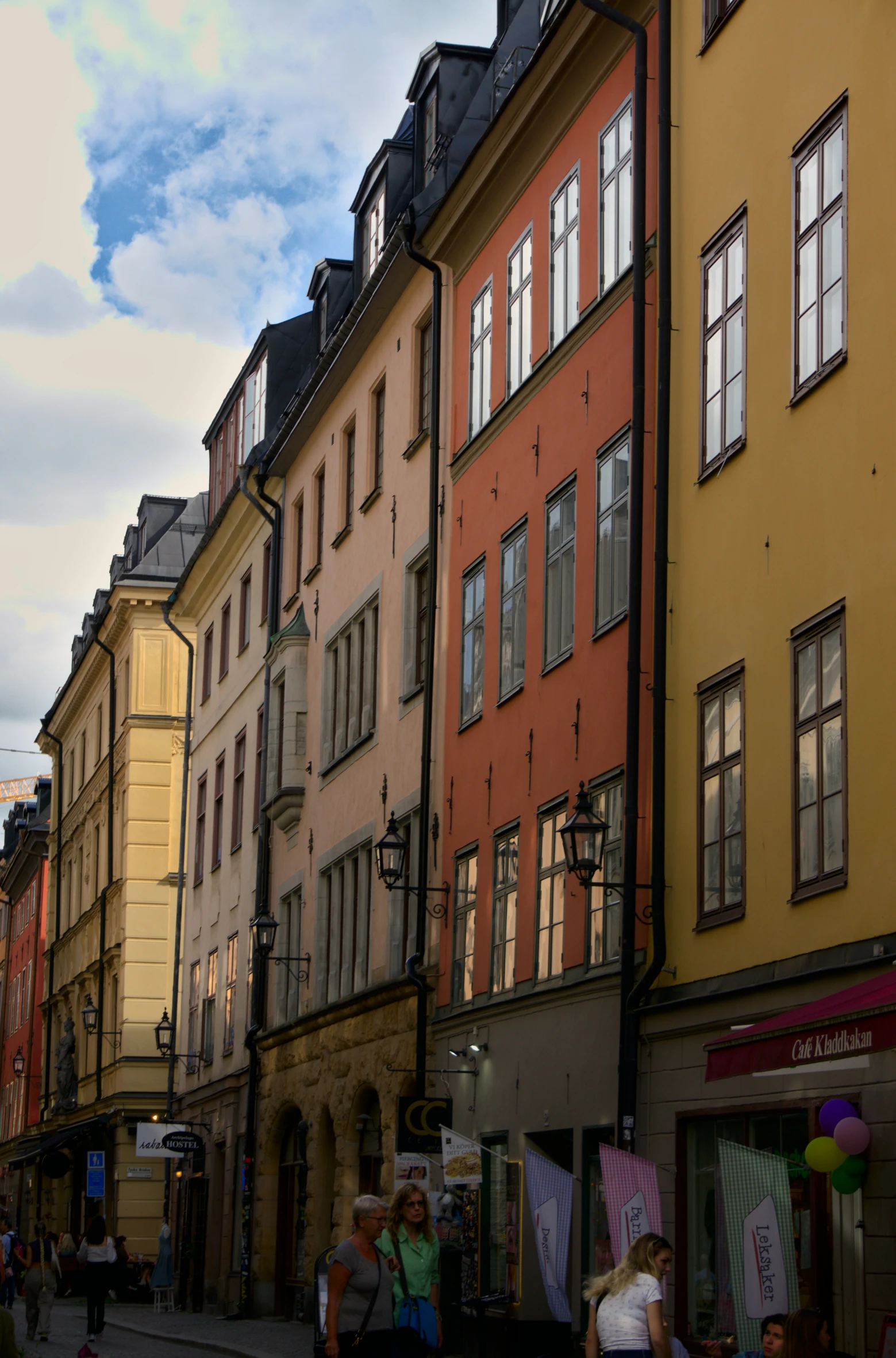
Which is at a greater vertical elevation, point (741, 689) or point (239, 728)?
point (239, 728)

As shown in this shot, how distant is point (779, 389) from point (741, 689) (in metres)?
2.22

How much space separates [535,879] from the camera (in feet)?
64.6

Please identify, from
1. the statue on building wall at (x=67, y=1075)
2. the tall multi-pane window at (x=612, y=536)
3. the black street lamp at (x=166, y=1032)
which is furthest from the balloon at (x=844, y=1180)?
the statue on building wall at (x=67, y=1075)

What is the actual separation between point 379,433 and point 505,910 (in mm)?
10440

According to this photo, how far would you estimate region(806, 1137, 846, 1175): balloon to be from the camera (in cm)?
1191

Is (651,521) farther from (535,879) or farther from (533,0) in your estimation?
(533,0)

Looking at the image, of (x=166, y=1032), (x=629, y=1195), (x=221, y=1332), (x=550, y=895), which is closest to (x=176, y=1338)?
(x=221, y=1332)

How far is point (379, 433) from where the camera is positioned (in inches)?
1148

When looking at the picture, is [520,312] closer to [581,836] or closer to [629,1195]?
[581,836]

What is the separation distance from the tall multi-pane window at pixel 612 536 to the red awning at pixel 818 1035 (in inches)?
237

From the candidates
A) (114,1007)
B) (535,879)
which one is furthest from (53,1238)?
(535,879)

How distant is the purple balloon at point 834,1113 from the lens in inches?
480

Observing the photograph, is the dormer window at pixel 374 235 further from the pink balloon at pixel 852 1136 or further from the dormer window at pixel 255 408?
the pink balloon at pixel 852 1136

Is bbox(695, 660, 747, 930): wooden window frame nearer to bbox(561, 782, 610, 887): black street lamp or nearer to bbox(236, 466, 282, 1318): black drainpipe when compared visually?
bbox(561, 782, 610, 887): black street lamp
